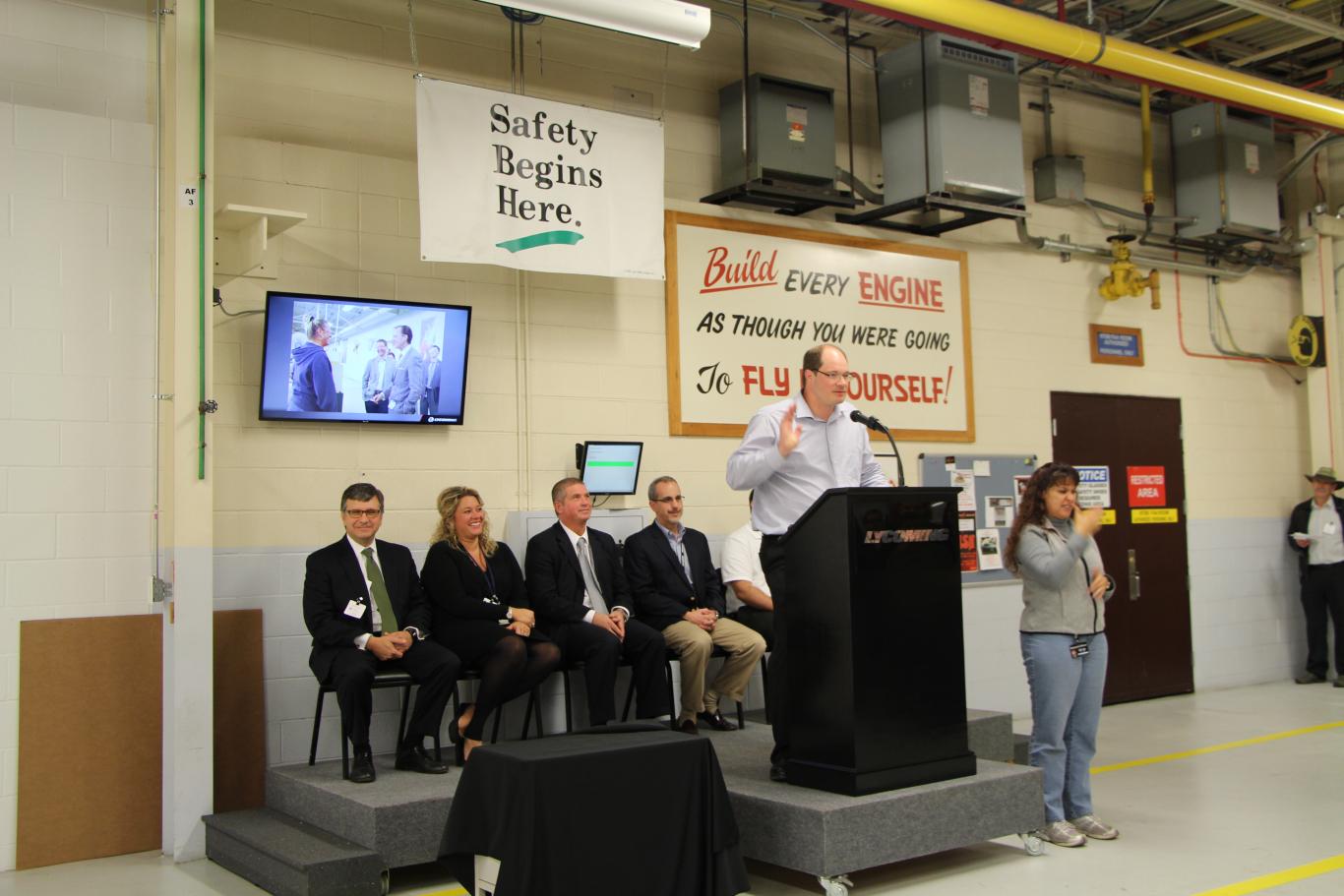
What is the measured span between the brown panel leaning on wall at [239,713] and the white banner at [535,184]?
1.90 m

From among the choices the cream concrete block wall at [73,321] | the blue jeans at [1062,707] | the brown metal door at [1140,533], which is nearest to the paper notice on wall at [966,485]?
the brown metal door at [1140,533]

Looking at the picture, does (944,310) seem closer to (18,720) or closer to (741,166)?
(741,166)

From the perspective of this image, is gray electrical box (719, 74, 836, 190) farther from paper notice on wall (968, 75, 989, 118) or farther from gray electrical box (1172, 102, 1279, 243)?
gray electrical box (1172, 102, 1279, 243)

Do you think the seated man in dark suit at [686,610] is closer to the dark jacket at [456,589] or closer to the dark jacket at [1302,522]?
the dark jacket at [456,589]

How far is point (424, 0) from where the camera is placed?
6.17m

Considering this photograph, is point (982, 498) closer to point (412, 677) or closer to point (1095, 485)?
point (1095, 485)

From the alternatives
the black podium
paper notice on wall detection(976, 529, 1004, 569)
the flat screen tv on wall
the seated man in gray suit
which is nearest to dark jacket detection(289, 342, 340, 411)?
the flat screen tv on wall

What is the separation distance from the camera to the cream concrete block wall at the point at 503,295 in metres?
5.56

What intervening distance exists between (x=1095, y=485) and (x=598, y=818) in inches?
236

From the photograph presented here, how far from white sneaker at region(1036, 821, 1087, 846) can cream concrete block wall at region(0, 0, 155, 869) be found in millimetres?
3755

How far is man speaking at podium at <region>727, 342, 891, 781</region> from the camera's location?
4.30m

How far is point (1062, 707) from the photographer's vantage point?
4578 millimetres

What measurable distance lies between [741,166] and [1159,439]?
4.03 meters

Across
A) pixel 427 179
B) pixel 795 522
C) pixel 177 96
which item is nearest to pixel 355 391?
pixel 427 179
